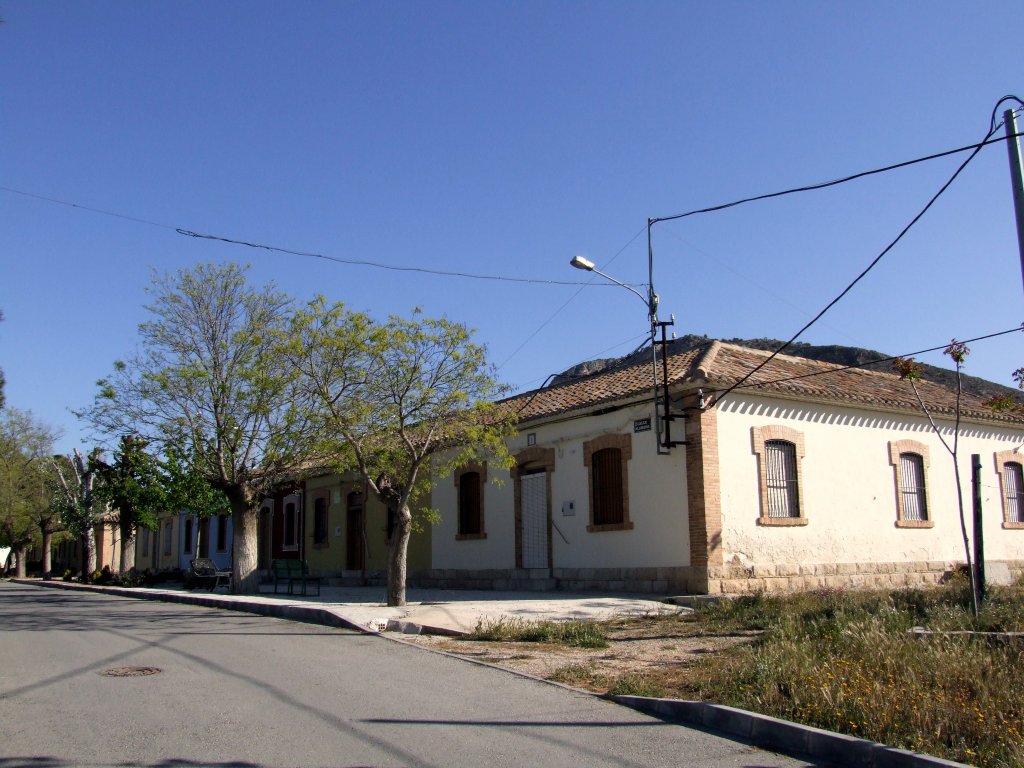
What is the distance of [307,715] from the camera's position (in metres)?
6.77

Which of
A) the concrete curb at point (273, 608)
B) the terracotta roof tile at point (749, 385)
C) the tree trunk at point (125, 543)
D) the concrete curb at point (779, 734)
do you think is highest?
the terracotta roof tile at point (749, 385)

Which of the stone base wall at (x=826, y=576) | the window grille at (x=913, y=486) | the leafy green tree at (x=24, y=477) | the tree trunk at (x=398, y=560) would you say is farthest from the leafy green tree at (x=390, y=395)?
the leafy green tree at (x=24, y=477)

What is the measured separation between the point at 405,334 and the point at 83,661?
731 cm

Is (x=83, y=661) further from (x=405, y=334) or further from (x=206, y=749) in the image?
(x=405, y=334)

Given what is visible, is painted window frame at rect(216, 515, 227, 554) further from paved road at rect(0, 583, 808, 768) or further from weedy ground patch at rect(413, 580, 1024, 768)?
weedy ground patch at rect(413, 580, 1024, 768)

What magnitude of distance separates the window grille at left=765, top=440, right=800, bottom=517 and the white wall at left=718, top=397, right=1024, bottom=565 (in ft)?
0.83

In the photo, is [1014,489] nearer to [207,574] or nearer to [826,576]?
[826,576]

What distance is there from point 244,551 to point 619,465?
10345 millimetres

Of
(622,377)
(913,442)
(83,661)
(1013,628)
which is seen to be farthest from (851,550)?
(83,661)

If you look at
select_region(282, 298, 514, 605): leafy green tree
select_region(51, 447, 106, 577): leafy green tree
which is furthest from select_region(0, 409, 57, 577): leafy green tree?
select_region(282, 298, 514, 605): leafy green tree

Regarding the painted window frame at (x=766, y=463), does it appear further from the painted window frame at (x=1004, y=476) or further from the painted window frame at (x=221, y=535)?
the painted window frame at (x=221, y=535)

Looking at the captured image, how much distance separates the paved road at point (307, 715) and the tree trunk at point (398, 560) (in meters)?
4.50

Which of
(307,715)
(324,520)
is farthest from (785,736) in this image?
(324,520)

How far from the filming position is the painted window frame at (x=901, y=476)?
1938 cm
